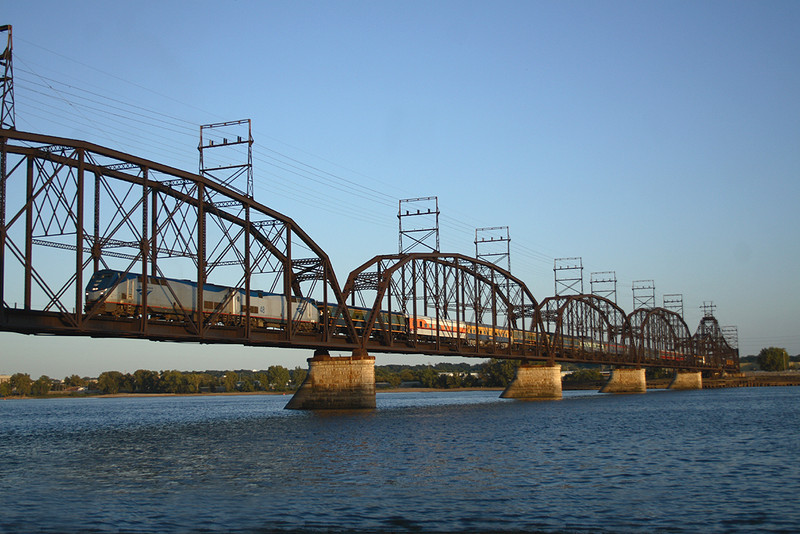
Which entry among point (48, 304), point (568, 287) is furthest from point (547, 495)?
point (568, 287)

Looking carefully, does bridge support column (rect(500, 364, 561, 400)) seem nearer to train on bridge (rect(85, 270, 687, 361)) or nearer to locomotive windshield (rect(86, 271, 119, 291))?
train on bridge (rect(85, 270, 687, 361))

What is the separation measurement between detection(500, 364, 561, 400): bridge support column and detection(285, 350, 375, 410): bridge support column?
2032 inches

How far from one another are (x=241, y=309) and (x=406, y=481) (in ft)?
124

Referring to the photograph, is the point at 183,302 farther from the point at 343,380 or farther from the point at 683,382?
the point at 683,382

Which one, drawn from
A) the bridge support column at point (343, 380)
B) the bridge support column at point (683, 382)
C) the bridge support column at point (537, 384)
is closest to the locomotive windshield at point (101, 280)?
the bridge support column at point (343, 380)

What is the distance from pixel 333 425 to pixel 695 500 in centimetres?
3719

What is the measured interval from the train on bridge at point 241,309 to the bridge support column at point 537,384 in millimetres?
16938

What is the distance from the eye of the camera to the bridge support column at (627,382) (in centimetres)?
16112

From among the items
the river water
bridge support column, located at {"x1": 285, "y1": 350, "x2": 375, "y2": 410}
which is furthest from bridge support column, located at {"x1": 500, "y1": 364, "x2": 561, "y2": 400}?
the river water

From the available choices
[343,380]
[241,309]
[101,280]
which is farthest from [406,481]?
[343,380]

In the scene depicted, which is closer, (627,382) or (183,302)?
(183,302)

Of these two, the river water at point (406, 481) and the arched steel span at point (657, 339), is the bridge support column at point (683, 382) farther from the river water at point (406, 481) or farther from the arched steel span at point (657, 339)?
the river water at point (406, 481)

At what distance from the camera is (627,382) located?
161500mm

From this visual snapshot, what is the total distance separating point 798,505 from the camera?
25031 mm
